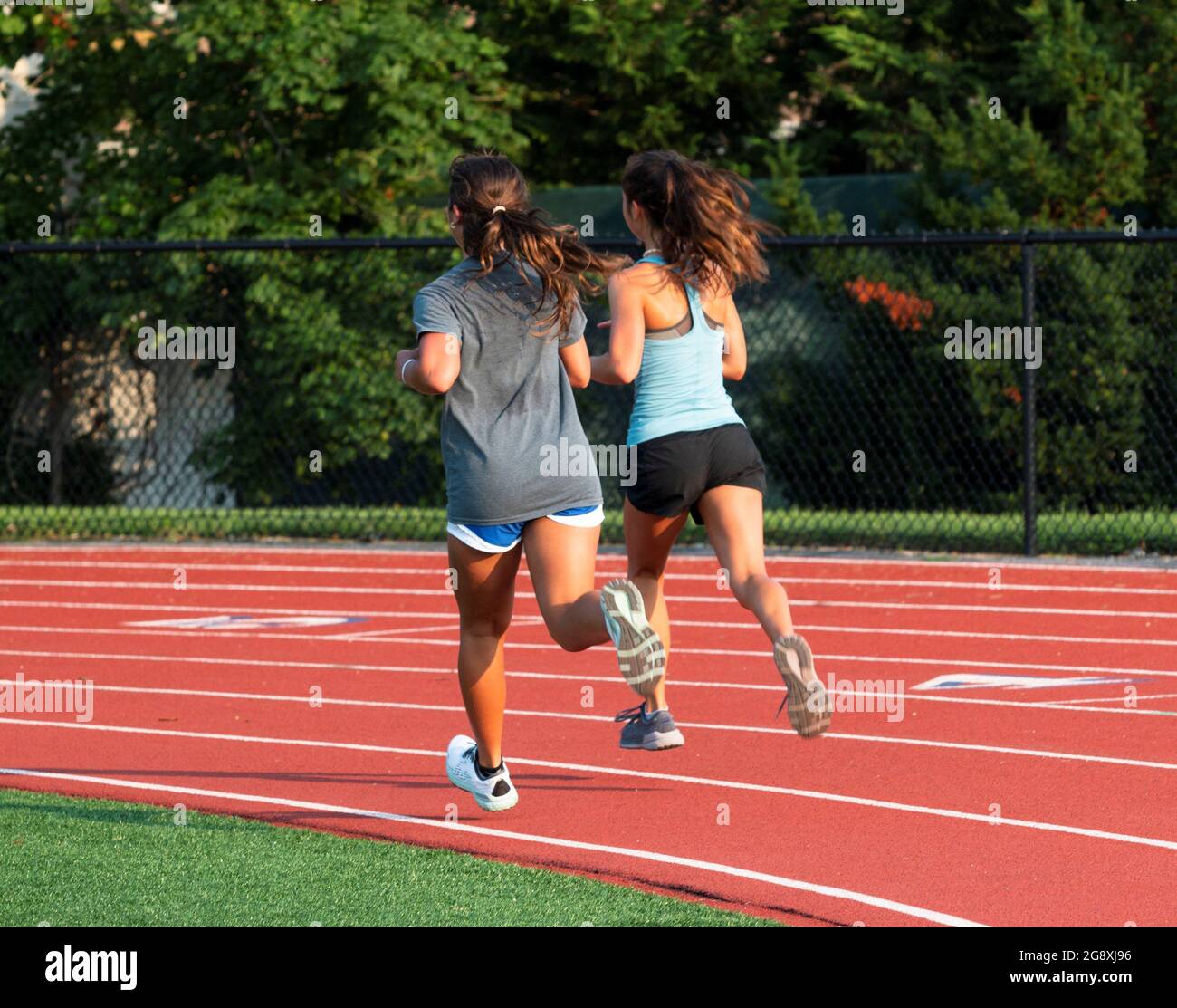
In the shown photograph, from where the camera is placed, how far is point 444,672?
34.0 feet

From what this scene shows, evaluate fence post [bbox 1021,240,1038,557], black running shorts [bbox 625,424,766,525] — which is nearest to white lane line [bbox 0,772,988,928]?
black running shorts [bbox 625,424,766,525]

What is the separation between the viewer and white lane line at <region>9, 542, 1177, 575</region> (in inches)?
579

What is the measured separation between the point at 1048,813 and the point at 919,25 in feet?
63.6

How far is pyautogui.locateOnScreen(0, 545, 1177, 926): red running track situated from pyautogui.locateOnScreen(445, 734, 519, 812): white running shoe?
120mm

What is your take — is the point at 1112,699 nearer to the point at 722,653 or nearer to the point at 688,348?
the point at 722,653

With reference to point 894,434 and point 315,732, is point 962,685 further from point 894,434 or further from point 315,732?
point 894,434

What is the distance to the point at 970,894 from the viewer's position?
5.66 meters

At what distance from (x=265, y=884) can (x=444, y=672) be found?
15.1 feet

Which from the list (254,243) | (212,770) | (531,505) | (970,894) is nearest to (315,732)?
(212,770)

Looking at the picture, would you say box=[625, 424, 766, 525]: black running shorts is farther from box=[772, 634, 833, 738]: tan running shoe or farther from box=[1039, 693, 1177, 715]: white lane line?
box=[1039, 693, 1177, 715]: white lane line

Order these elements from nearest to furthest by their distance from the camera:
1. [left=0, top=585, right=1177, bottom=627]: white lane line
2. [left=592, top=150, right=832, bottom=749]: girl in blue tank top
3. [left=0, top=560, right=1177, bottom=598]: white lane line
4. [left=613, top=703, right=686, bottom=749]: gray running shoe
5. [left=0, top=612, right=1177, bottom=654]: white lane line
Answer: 1. [left=592, top=150, right=832, bottom=749]: girl in blue tank top
2. [left=613, top=703, right=686, bottom=749]: gray running shoe
3. [left=0, top=612, right=1177, bottom=654]: white lane line
4. [left=0, top=585, right=1177, bottom=627]: white lane line
5. [left=0, top=560, right=1177, bottom=598]: white lane line

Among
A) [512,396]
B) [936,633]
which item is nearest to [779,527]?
[936,633]

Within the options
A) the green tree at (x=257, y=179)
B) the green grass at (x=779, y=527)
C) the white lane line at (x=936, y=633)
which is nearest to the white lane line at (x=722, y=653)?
the white lane line at (x=936, y=633)

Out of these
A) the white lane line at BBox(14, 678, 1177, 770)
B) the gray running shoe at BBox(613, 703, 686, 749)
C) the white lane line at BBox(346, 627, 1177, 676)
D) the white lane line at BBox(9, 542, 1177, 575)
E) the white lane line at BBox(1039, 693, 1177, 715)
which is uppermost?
the white lane line at BBox(9, 542, 1177, 575)
